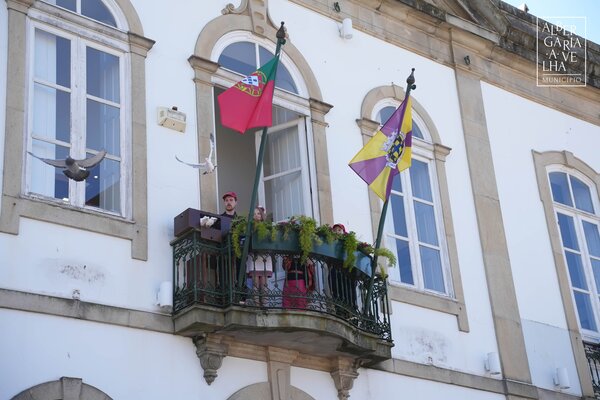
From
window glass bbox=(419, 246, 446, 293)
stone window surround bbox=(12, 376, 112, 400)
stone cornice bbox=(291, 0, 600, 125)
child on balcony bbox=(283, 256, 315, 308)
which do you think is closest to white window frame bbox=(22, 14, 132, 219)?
child on balcony bbox=(283, 256, 315, 308)

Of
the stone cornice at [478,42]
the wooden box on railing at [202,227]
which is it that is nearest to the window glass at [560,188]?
the stone cornice at [478,42]

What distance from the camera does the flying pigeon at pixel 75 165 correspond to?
11352 mm

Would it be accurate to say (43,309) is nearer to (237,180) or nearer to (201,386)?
(201,386)

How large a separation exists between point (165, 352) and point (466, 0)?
26.8 ft

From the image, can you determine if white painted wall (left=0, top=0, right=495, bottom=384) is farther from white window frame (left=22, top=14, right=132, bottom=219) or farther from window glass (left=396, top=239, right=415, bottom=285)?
window glass (left=396, top=239, right=415, bottom=285)

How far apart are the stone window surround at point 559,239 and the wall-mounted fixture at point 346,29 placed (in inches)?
145

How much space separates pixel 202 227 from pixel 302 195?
238cm

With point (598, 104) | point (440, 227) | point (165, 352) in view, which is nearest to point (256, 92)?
point (165, 352)

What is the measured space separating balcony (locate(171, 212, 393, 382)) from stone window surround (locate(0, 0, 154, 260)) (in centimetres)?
57

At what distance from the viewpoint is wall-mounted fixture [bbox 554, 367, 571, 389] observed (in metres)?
15.2

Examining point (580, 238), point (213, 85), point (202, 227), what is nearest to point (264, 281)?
point (202, 227)

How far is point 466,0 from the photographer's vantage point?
56.8ft

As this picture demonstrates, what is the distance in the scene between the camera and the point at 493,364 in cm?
1450

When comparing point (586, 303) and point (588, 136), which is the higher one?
point (588, 136)
